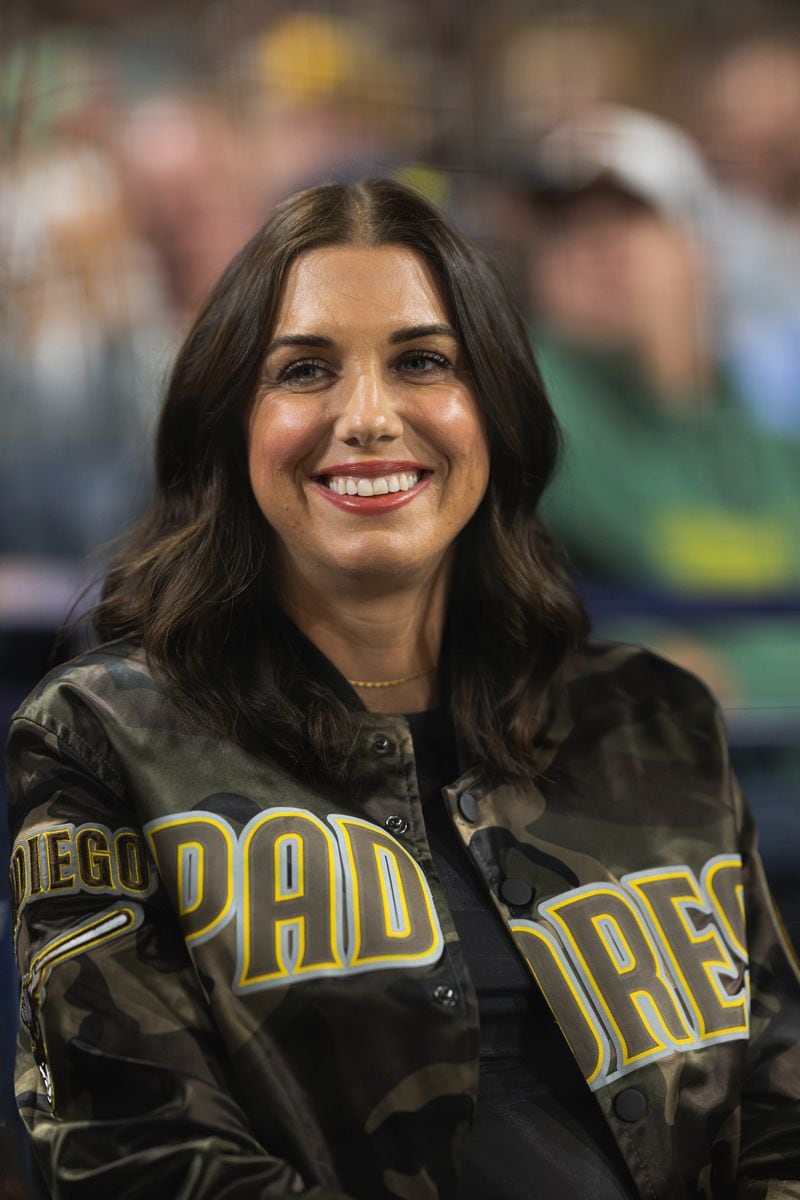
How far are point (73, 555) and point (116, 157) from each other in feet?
2.51


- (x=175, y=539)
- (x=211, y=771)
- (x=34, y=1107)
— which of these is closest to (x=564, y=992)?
(x=211, y=771)

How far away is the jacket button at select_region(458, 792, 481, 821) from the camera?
4.74ft

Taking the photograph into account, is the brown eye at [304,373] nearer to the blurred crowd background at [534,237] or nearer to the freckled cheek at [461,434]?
the freckled cheek at [461,434]

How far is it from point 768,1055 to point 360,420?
81cm

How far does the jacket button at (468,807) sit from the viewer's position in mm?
1443

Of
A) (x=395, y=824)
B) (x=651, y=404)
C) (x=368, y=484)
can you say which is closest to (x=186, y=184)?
(x=651, y=404)

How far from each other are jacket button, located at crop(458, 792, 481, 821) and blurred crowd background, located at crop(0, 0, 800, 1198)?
1.27 metres

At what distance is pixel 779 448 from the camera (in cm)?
310

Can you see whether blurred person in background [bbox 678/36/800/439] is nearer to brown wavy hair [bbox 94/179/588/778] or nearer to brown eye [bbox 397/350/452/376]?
brown wavy hair [bbox 94/179/588/778]

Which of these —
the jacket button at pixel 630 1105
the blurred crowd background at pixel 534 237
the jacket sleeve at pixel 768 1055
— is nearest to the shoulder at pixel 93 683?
the jacket button at pixel 630 1105

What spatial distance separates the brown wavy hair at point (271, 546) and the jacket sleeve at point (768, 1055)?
32 cm

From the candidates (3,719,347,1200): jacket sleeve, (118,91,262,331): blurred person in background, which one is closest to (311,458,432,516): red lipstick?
(3,719,347,1200): jacket sleeve

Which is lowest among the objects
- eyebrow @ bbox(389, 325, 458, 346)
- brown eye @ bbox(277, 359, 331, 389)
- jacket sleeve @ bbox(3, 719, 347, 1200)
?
jacket sleeve @ bbox(3, 719, 347, 1200)

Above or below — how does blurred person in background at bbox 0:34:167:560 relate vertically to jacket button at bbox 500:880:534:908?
above
